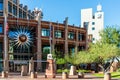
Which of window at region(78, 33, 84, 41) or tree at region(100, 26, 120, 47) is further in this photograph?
window at region(78, 33, 84, 41)

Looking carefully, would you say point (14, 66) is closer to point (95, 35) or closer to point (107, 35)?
point (107, 35)

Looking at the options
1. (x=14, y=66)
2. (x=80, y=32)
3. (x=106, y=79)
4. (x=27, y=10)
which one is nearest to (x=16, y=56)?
(x=14, y=66)

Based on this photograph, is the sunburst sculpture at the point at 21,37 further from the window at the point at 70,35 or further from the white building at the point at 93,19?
the white building at the point at 93,19

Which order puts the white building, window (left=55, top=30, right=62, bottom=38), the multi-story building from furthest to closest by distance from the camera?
1. the white building
2. window (left=55, top=30, right=62, bottom=38)
3. the multi-story building

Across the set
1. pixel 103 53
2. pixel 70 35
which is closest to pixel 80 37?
pixel 70 35

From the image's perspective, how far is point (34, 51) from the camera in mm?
88688

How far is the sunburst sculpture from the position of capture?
86500 mm

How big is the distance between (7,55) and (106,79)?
165ft

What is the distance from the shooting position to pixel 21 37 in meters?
86.9

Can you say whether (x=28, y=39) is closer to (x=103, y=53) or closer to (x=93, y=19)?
(x=103, y=53)

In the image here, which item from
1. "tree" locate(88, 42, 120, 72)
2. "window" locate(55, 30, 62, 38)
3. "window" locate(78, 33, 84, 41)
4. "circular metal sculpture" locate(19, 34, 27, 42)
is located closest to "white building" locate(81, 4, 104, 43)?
"window" locate(78, 33, 84, 41)

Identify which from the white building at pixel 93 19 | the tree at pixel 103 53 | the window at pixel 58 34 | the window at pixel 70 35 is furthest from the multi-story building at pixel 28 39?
the white building at pixel 93 19

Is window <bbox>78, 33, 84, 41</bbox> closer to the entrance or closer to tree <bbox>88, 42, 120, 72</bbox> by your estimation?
the entrance

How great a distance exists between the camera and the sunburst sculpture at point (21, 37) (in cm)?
8650
